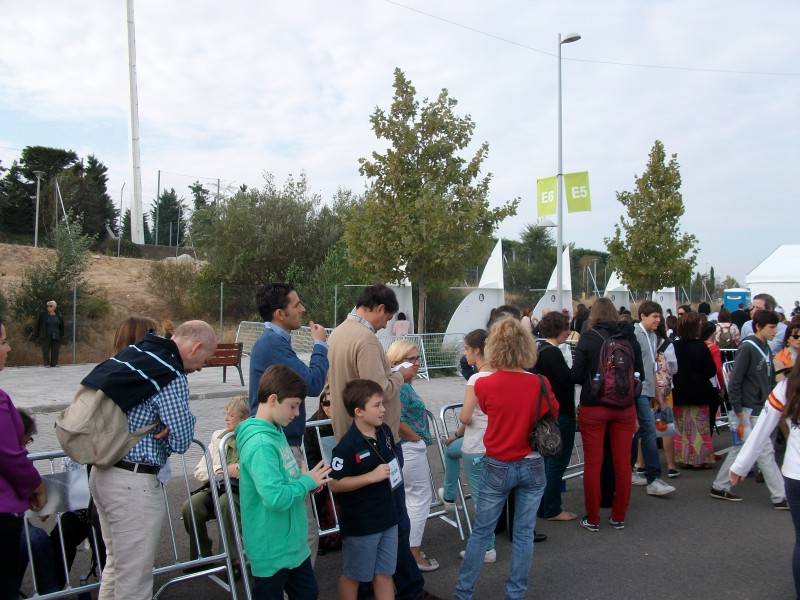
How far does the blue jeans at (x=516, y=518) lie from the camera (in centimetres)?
389

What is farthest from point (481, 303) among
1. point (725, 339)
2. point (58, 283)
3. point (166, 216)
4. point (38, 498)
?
point (166, 216)

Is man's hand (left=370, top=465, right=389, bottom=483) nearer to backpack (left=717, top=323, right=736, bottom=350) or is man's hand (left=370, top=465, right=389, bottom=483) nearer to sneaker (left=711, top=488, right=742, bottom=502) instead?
sneaker (left=711, top=488, right=742, bottom=502)

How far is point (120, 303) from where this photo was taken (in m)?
26.6

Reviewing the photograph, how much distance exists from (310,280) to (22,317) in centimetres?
1023

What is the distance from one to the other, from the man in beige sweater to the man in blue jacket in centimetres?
19

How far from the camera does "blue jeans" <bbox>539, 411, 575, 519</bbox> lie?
568 cm

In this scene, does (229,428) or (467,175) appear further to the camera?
(467,175)

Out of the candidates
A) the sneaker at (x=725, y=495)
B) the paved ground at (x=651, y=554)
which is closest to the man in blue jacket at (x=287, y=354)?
the paved ground at (x=651, y=554)

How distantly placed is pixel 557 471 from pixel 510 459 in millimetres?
2015

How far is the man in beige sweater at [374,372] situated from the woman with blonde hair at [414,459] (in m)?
0.32

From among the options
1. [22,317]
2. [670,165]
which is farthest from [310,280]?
[670,165]

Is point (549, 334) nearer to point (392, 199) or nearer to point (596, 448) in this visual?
point (596, 448)

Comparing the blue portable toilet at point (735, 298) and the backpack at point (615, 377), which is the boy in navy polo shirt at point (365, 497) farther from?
the blue portable toilet at point (735, 298)

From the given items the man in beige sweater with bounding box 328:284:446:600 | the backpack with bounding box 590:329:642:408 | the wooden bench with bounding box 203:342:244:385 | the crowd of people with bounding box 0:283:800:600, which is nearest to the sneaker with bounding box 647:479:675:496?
the crowd of people with bounding box 0:283:800:600
